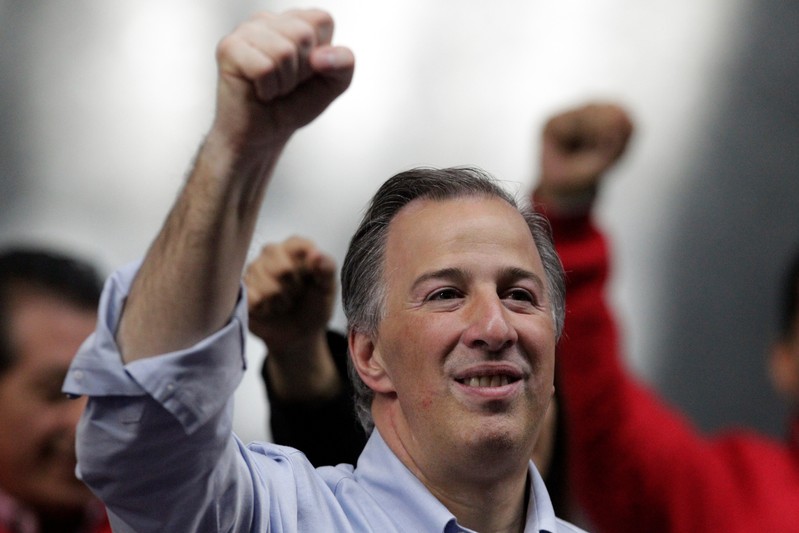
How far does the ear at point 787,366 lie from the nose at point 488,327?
132cm

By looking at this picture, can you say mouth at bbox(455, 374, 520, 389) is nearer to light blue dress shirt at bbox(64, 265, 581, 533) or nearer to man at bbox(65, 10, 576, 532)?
man at bbox(65, 10, 576, 532)

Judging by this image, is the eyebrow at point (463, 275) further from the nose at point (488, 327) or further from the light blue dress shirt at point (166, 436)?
the light blue dress shirt at point (166, 436)

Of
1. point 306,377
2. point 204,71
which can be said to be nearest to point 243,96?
point 306,377

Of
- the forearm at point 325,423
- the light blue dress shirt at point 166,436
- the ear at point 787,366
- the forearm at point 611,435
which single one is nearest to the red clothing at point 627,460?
the forearm at point 611,435

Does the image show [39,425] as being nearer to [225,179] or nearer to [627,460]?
[627,460]

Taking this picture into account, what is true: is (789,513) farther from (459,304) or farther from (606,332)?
(459,304)

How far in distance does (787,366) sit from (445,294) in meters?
1.35

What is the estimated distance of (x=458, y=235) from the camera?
1334 mm

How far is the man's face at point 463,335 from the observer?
1.25 m

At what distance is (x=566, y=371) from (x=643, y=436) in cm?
18

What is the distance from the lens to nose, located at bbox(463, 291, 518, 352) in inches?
49.5

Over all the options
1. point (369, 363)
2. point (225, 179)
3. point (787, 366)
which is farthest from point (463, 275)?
point (787, 366)

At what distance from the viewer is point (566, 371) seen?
2271 mm

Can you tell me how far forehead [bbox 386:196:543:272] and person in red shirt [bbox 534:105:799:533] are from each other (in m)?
0.81
